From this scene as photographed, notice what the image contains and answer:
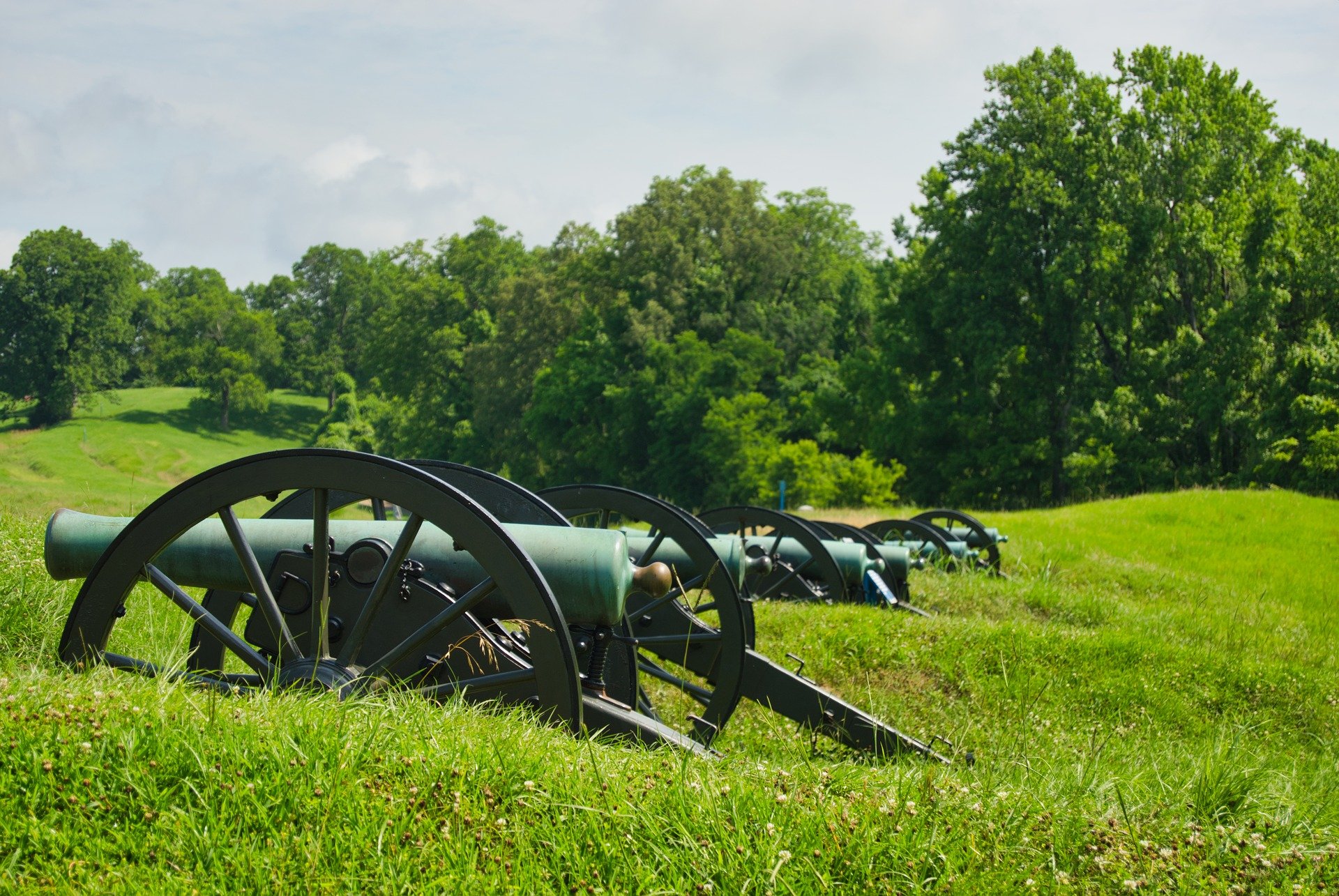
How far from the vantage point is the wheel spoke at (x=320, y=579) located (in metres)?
3.44

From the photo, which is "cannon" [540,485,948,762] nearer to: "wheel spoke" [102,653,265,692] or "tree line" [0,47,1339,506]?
"wheel spoke" [102,653,265,692]

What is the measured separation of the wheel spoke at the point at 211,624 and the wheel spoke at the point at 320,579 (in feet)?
0.57

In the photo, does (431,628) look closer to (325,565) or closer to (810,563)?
(325,565)

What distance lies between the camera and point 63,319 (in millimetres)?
51188

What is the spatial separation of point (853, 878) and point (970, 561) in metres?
11.0

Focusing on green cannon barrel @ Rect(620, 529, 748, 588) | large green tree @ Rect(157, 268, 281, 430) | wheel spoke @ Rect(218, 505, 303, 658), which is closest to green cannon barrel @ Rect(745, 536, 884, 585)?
green cannon barrel @ Rect(620, 529, 748, 588)

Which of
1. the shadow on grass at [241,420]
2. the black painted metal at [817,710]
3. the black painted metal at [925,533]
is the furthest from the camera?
the shadow on grass at [241,420]

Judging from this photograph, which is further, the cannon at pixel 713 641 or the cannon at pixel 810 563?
the cannon at pixel 810 563

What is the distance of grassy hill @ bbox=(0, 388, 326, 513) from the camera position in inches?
1492

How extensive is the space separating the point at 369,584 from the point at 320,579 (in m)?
0.31

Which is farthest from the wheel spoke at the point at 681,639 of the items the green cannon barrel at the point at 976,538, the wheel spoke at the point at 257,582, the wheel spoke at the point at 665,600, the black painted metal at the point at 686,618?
the green cannon barrel at the point at 976,538

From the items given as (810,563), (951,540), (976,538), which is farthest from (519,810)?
(976,538)

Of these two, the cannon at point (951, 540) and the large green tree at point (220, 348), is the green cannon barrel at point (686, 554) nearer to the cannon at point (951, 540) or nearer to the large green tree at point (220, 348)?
the cannon at point (951, 540)

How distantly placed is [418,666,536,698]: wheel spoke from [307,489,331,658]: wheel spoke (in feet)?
1.23
